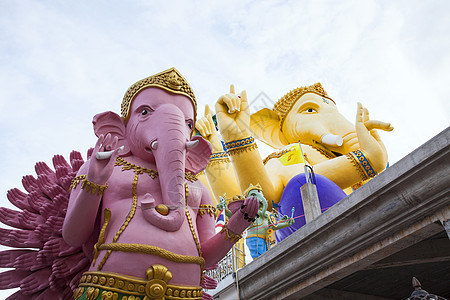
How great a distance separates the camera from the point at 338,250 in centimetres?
337

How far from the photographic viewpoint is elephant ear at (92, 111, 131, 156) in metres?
3.55

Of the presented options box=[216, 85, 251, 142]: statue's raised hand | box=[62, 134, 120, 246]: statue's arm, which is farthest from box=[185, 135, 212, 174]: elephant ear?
box=[216, 85, 251, 142]: statue's raised hand

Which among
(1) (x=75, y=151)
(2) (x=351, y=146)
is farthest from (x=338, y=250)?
(2) (x=351, y=146)

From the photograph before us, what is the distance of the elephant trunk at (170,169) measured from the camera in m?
2.91

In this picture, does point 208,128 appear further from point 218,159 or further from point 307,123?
point 307,123

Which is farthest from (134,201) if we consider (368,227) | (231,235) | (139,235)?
(368,227)

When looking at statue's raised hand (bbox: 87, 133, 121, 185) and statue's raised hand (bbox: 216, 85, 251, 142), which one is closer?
statue's raised hand (bbox: 87, 133, 121, 185)

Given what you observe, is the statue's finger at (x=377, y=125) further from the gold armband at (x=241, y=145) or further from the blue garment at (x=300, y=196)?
the gold armband at (x=241, y=145)

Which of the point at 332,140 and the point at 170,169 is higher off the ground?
the point at 332,140

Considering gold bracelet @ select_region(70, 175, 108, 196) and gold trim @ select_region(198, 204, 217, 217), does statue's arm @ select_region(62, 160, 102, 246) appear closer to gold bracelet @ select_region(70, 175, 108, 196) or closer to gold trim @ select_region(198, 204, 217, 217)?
gold bracelet @ select_region(70, 175, 108, 196)

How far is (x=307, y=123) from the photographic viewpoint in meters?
7.40

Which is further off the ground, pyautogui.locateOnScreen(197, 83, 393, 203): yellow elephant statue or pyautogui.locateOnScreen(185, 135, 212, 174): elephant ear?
pyautogui.locateOnScreen(197, 83, 393, 203): yellow elephant statue

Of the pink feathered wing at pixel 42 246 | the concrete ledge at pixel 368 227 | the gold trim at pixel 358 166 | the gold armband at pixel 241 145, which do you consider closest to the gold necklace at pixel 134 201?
the pink feathered wing at pixel 42 246

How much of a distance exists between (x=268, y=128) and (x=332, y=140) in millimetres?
1549
